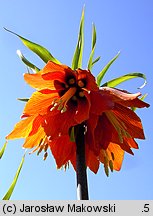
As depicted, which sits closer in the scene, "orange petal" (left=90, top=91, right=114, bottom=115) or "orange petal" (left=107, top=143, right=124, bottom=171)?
"orange petal" (left=90, top=91, right=114, bottom=115)

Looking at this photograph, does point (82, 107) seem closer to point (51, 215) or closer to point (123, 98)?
point (123, 98)

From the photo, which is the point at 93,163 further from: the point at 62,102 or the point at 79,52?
the point at 79,52

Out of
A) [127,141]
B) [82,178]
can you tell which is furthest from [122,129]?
[82,178]

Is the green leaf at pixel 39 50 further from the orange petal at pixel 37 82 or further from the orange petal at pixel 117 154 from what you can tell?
the orange petal at pixel 117 154

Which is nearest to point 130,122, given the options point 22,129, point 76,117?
point 76,117

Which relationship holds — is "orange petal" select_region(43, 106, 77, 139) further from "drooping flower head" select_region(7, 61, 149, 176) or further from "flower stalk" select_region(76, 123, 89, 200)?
"flower stalk" select_region(76, 123, 89, 200)

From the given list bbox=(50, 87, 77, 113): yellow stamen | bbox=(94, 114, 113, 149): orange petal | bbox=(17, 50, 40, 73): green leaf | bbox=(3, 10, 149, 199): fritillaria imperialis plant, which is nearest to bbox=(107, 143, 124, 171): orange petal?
bbox=(3, 10, 149, 199): fritillaria imperialis plant

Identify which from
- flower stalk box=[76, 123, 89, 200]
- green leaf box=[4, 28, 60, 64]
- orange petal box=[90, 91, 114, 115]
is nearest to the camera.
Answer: flower stalk box=[76, 123, 89, 200]
